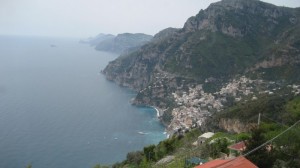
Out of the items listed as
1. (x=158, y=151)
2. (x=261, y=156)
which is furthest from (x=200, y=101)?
(x=261, y=156)

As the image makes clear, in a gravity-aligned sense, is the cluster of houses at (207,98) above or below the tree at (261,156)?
below

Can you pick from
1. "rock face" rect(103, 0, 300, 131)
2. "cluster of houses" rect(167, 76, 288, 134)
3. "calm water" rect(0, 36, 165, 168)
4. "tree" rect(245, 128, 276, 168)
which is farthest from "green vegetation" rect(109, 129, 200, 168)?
"rock face" rect(103, 0, 300, 131)

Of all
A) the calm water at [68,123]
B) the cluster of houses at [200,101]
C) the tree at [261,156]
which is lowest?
the calm water at [68,123]

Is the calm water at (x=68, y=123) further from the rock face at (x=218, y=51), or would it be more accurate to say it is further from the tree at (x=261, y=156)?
the tree at (x=261, y=156)

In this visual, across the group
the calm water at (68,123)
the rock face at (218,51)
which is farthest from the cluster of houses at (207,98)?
the calm water at (68,123)

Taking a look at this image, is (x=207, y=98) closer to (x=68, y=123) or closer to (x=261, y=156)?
(x=68, y=123)

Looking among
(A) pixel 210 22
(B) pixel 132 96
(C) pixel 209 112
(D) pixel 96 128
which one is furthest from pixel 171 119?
(A) pixel 210 22
